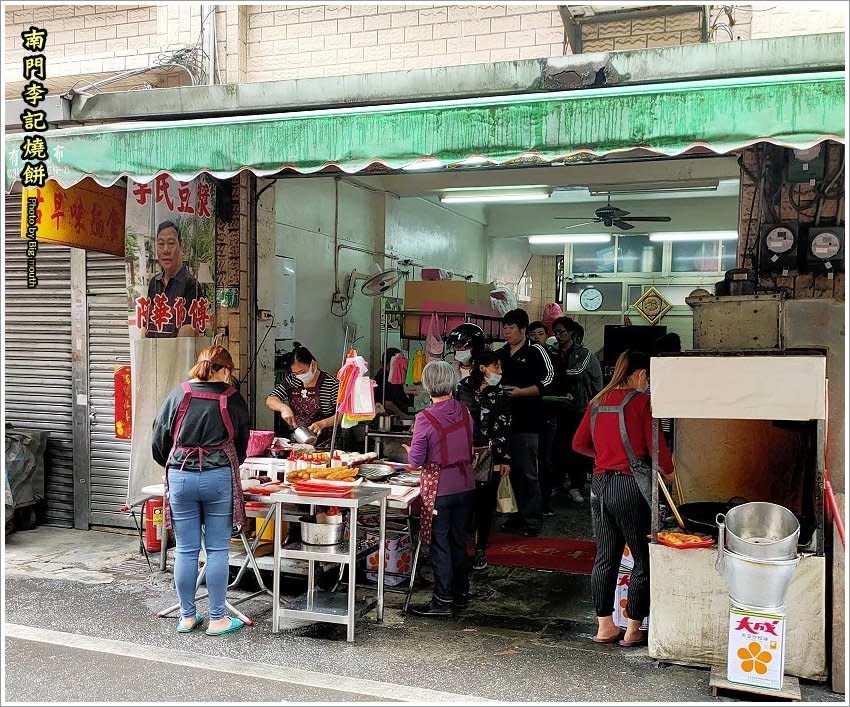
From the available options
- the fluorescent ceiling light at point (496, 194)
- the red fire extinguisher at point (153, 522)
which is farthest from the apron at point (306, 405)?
the fluorescent ceiling light at point (496, 194)

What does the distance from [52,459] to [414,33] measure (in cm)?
573

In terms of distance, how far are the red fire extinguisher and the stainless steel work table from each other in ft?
6.50

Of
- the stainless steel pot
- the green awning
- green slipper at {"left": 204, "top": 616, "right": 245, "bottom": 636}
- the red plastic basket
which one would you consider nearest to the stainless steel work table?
green slipper at {"left": 204, "top": 616, "right": 245, "bottom": 636}

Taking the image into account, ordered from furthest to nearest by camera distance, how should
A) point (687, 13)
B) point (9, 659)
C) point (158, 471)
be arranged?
1. point (158, 471)
2. point (687, 13)
3. point (9, 659)

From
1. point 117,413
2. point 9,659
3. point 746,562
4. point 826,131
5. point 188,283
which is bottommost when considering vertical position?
point 9,659

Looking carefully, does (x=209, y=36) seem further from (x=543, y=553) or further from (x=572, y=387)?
(x=543, y=553)

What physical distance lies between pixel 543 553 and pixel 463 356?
2.03 metres

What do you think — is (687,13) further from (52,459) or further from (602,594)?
(52,459)

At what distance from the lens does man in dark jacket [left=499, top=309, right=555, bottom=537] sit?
8.34 meters

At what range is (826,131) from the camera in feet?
14.9

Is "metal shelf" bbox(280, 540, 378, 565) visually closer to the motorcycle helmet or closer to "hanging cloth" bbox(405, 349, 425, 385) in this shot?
the motorcycle helmet

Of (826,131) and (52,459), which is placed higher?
(826,131)

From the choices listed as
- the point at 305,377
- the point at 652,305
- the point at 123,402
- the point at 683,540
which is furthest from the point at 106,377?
the point at 652,305

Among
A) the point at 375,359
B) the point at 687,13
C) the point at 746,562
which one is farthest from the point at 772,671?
the point at 375,359
